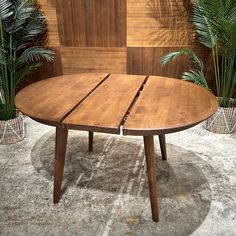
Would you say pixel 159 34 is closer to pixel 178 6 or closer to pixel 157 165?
pixel 178 6

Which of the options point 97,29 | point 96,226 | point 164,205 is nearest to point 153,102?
point 164,205

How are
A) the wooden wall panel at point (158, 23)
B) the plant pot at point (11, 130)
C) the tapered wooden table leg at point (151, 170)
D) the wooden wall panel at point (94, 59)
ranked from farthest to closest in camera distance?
the wooden wall panel at point (94, 59)
the wooden wall panel at point (158, 23)
the plant pot at point (11, 130)
the tapered wooden table leg at point (151, 170)

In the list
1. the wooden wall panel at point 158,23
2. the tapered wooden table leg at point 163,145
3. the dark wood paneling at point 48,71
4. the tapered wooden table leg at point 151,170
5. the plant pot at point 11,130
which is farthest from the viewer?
the dark wood paneling at point 48,71

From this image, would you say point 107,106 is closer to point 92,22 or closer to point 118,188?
point 118,188

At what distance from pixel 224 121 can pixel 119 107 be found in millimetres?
1455

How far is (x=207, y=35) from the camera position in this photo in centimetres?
237

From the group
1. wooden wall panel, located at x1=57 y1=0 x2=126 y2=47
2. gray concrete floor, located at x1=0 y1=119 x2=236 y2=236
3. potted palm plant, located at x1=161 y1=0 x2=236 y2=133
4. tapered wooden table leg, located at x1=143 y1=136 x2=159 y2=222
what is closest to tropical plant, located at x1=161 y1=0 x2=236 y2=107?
potted palm plant, located at x1=161 y1=0 x2=236 y2=133

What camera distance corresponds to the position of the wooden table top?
A: 1.26 m

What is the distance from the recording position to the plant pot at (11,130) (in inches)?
92.7

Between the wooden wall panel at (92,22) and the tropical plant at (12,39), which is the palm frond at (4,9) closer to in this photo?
the tropical plant at (12,39)

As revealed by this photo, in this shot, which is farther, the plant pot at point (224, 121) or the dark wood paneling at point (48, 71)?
the dark wood paneling at point (48, 71)

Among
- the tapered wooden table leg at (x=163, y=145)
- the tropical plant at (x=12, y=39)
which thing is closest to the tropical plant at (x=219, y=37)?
the tapered wooden table leg at (x=163, y=145)

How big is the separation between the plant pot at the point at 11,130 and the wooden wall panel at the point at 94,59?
0.93 m

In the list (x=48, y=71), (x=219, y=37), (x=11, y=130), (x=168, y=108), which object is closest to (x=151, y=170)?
(x=168, y=108)
